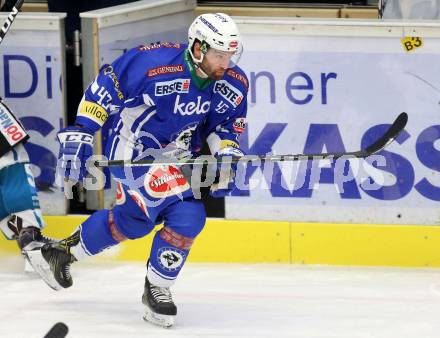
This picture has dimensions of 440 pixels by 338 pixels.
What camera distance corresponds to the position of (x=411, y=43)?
502cm

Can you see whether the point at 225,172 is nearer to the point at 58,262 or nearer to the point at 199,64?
the point at 199,64

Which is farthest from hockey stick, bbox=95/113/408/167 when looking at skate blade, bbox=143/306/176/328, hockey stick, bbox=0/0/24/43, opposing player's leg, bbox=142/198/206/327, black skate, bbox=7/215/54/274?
hockey stick, bbox=0/0/24/43

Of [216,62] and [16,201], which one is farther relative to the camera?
[16,201]

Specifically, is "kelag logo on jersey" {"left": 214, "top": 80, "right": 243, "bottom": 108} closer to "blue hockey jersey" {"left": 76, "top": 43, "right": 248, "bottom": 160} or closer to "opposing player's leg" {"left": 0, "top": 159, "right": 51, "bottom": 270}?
"blue hockey jersey" {"left": 76, "top": 43, "right": 248, "bottom": 160}

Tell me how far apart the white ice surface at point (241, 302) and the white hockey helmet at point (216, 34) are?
3.03ft

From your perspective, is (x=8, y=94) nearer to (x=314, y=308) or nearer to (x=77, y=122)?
(x=77, y=122)

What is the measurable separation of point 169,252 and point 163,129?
422 mm

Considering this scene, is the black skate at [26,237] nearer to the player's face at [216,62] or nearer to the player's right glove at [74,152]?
the player's right glove at [74,152]

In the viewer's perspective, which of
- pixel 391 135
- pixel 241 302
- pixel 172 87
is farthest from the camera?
pixel 241 302

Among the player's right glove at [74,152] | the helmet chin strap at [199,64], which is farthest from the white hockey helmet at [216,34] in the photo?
the player's right glove at [74,152]

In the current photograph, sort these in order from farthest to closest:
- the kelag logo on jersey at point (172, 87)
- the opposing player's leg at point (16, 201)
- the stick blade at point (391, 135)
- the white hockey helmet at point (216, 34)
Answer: the opposing player's leg at point (16, 201)
the stick blade at point (391, 135)
the kelag logo on jersey at point (172, 87)
the white hockey helmet at point (216, 34)

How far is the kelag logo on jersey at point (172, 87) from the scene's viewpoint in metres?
4.22

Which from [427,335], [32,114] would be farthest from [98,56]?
[427,335]

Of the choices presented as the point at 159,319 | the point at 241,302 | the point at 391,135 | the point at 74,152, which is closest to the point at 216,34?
the point at 74,152
